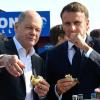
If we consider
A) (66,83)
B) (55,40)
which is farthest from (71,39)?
(55,40)

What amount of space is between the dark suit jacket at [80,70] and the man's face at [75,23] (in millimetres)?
179

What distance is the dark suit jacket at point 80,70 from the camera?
12.1 ft

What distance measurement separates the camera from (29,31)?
3695 millimetres

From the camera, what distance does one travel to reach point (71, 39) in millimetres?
3650

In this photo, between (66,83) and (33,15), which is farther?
(33,15)

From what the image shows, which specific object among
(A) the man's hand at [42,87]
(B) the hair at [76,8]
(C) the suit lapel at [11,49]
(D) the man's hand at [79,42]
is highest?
(B) the hair at [76,8]

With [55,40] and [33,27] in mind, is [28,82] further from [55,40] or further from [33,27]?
[55,40]

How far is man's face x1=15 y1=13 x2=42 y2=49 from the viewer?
3690 mm

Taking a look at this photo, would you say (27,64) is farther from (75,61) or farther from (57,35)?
(57,35)

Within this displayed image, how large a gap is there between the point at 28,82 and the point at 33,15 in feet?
2.06

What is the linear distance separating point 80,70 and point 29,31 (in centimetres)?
58

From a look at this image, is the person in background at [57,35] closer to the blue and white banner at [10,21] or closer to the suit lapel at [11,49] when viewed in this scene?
the suit lapel at [11,49]

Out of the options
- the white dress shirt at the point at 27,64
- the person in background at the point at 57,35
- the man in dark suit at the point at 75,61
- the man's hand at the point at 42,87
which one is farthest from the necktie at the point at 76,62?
the person in background at the point at 57,35

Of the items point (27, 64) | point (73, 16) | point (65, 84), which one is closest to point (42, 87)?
point (65, 84)
